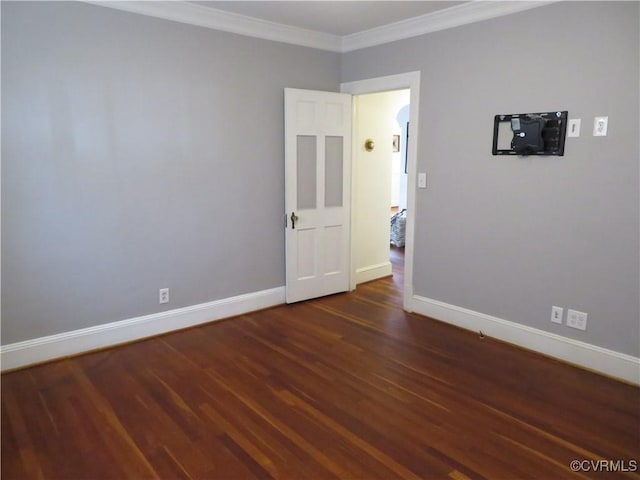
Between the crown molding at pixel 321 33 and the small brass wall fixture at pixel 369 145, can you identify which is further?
the small brass wall fixture at pixel 369 145

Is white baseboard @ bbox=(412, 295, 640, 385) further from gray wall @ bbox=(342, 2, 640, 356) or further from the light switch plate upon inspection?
the light switch plate

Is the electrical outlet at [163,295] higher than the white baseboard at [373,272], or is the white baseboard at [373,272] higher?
the electrical outlet at [163,295]

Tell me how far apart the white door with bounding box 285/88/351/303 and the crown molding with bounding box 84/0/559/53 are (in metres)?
0.50

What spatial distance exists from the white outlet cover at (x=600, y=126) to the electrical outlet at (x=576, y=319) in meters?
1.19

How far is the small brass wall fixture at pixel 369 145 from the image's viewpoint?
4.80m

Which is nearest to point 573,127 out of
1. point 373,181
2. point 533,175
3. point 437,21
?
point 533,175

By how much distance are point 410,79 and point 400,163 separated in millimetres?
6787

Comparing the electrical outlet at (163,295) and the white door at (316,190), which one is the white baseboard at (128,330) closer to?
the electrical outlet at (163,295)

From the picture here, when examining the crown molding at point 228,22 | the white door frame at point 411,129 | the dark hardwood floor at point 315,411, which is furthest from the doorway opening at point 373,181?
the dark hardwood floor at point 315,411

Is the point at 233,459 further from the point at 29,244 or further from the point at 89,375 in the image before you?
the point at 29,244

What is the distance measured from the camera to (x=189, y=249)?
3721 millimetres

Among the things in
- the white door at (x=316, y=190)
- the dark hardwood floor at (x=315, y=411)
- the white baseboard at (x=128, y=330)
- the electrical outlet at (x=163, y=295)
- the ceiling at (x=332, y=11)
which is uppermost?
the ceiling at (x=332, y=11)

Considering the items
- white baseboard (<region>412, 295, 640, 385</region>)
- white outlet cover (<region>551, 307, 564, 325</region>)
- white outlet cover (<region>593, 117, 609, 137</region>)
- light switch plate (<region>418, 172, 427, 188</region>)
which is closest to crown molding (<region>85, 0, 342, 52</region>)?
light switch plate (<region>418, 172, 427, 188</region>)

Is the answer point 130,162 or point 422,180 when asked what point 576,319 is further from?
point 130,162
